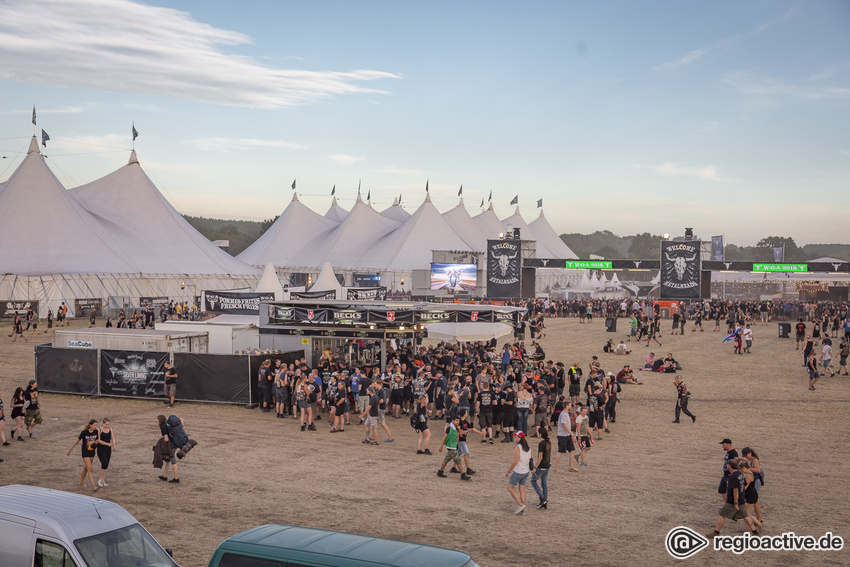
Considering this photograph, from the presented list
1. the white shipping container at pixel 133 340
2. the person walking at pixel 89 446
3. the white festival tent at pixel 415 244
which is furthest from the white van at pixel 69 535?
the white festival tent at pixel 415 244

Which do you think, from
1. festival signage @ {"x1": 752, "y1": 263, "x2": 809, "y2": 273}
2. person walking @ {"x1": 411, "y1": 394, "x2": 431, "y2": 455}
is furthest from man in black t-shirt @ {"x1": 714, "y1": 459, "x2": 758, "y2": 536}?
festival signage @ {"x1": 752, "y1": 263, "x2": 809, "y2": 273}

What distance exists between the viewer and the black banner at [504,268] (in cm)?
4216

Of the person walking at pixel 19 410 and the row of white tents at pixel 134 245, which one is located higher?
the row of white tents at pixel 134 245

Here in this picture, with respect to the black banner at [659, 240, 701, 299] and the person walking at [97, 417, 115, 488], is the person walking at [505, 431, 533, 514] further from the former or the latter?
the black banner at [659, 240, 701, 299]

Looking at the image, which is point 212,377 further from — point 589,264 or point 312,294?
point 589,264

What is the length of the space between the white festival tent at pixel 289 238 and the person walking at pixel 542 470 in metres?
53.6

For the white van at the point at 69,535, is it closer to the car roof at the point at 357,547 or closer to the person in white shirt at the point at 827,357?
the car roof at the point at 357,547

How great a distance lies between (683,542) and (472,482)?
3.99 metres

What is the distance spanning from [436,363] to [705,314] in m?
31.7

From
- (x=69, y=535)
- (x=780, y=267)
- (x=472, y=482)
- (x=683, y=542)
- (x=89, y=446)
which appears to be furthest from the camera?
(x=780, y=267)

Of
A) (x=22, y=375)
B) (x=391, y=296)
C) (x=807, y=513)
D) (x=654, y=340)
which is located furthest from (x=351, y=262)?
(x=807, y=513)

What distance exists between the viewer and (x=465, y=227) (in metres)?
70.6

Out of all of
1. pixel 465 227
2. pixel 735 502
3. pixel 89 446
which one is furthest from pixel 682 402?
pixel 465 227

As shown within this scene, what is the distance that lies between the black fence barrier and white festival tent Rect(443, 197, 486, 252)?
50249 millimetres
